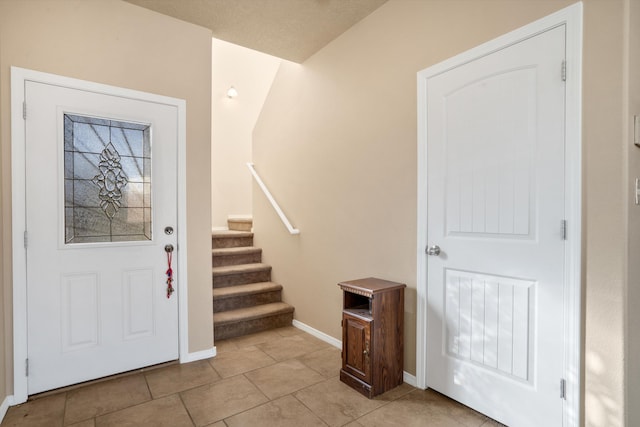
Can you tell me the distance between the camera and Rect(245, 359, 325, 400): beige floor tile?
87.9 inches

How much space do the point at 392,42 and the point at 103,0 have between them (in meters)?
2.04

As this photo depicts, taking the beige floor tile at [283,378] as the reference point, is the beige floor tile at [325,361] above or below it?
below

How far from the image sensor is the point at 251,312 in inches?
131

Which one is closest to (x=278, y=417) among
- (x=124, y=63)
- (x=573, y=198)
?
(x=573, y=198)

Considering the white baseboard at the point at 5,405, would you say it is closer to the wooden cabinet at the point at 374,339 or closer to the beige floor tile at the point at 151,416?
the beige floor tile at the point at 151,416

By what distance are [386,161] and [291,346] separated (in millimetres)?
1778

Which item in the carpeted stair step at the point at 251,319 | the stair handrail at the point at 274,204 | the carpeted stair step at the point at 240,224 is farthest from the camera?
the carpeted stair step at the point at 240,224

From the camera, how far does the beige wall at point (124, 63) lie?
2.06 metres

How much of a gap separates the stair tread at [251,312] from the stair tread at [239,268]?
39 centimetres

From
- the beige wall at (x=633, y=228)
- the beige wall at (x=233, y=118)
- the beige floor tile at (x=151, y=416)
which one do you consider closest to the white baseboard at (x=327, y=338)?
the beige wall at (x=633, y=228)

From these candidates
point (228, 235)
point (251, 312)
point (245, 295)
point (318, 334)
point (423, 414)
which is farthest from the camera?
point (228, 235)

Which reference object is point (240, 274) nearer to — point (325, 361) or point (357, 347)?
point (325, 361)

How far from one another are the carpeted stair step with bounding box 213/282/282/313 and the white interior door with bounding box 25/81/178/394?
0.69 m

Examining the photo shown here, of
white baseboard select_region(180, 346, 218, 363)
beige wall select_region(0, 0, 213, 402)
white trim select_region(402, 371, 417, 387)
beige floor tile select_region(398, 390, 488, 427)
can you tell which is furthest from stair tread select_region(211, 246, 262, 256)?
beige floor tile select_region(398, 390, 488, 427)
